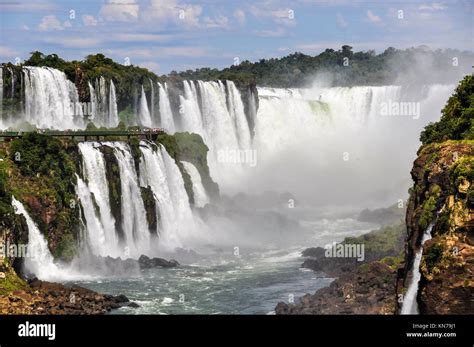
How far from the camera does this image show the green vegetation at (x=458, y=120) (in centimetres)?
4641

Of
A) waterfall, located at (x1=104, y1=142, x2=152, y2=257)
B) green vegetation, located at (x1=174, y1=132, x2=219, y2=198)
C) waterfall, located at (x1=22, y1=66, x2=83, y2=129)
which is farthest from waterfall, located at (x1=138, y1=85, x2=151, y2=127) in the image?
waterfall, located at (x1=104, y1=142, x2=152, y2=257)

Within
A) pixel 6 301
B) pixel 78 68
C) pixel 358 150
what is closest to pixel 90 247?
pixel 6 301

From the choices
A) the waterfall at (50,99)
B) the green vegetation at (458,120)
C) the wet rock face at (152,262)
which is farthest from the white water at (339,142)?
the green vegetation at (458,120)

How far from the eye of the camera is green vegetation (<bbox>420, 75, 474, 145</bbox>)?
152 feet

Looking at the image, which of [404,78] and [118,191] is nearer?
[118,191]

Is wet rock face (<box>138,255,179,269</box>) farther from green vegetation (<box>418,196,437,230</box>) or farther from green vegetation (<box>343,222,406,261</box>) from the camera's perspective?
green vegetation (<box>418,196,437,230</box>)

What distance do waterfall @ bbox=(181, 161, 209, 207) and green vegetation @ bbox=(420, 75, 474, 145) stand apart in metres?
29.1

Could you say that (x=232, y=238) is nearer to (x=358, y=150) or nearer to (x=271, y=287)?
(x=271, y=287)

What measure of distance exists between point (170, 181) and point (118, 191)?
353 inches

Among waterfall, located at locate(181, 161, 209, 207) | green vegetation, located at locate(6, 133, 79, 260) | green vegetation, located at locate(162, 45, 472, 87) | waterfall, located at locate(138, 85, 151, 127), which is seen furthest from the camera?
green vegetation, located at locate(162, 45, 472, 87)

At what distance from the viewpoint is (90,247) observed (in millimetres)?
60000

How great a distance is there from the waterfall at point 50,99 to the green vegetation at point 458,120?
3102cm

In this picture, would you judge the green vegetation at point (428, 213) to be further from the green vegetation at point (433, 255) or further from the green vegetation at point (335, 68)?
the green vegetation at point (335, 68)

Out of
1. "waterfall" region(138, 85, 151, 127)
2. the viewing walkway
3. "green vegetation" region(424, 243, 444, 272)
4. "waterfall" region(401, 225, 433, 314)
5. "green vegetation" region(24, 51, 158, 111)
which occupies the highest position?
"green vegetation" region(24, 51, 158, 111)
